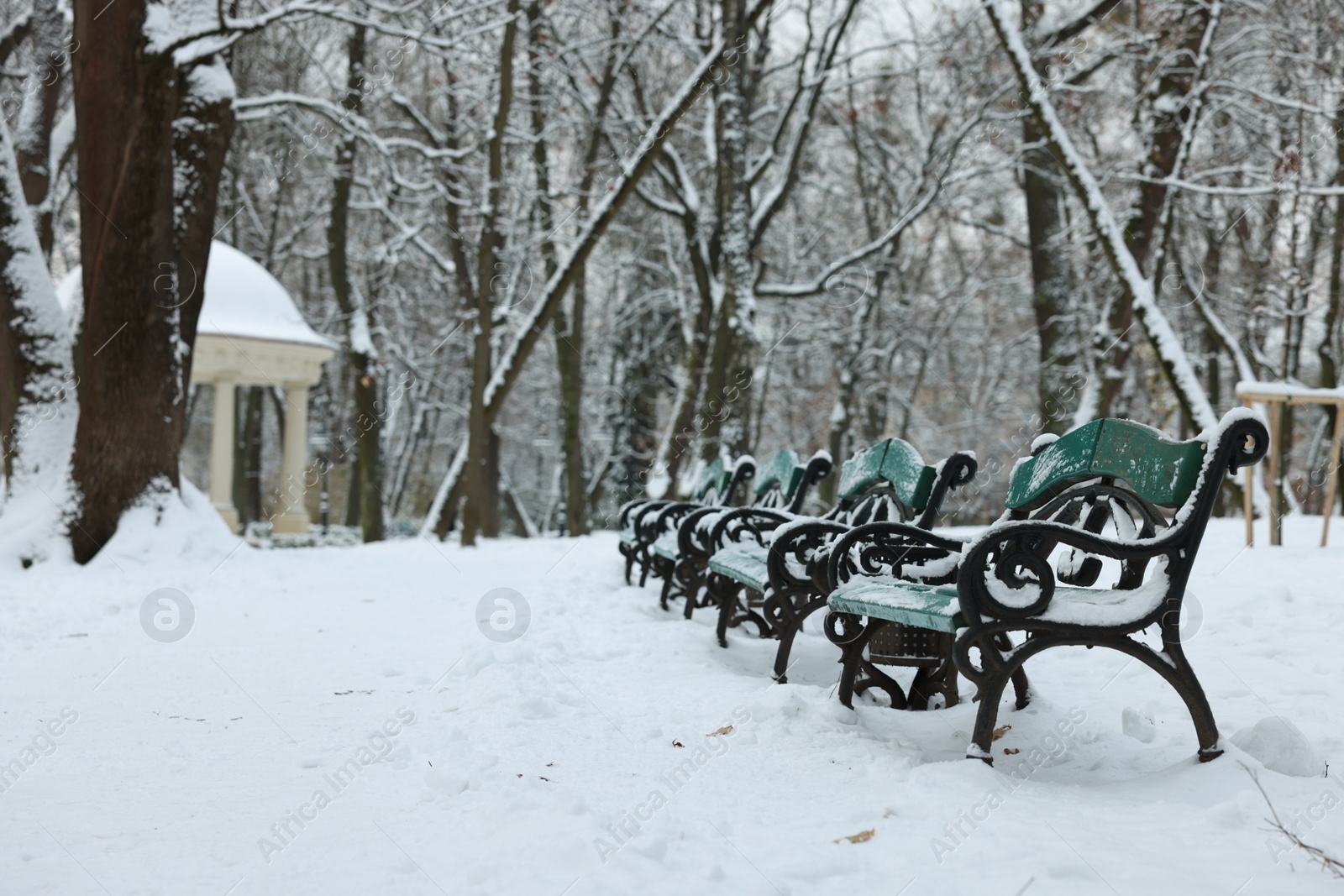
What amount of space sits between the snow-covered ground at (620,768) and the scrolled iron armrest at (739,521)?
495 millimetres

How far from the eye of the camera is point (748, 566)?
4152 mm

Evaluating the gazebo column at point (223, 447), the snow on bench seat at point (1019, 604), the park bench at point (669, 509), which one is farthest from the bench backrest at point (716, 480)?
the gazebo column at point (223, 447)

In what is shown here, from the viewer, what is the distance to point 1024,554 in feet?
8.53

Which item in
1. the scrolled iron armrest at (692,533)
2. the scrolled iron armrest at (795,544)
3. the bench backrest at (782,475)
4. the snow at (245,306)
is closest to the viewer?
the scrolled iron armrest at (795,544)

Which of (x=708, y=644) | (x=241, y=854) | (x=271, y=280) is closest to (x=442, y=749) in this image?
(x=241, y=854)

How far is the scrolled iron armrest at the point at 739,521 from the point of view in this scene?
14.7 feet

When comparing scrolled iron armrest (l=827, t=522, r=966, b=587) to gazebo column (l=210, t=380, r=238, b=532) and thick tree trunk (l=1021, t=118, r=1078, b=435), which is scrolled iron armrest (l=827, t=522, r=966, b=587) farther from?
gazebo column (l=210, t=380, r=238, b=532)

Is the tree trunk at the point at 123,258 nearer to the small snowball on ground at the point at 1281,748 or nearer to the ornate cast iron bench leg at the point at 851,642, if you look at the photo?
the ornate cast iron bench leg at the point at 851,642

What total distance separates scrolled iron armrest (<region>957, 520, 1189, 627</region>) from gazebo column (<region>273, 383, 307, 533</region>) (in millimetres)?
16461

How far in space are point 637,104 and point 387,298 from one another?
830cm

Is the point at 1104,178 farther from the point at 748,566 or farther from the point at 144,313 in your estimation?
the point at 144,313

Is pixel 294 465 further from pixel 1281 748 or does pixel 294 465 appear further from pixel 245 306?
pixel 1281 748

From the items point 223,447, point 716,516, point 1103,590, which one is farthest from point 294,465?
point 1103,590

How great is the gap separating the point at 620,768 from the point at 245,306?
1533 cm
